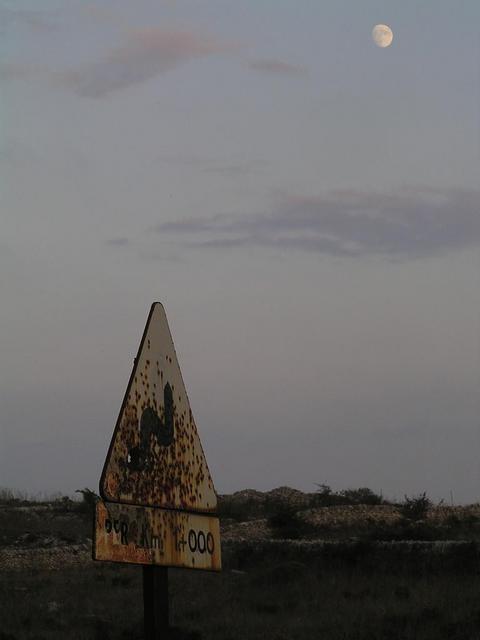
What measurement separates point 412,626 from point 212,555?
9.73 metres

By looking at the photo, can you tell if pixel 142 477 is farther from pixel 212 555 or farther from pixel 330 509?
pixel 330 509

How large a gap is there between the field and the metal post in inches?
351

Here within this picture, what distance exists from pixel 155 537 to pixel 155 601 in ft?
1.19

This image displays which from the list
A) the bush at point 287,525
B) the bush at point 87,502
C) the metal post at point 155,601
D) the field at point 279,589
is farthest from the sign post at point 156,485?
the bush at point 87,502

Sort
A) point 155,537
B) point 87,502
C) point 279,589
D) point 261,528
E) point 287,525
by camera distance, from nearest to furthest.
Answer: point 155,537 < point 279,589 < point 287,525 < point 261,528 < point 87,502

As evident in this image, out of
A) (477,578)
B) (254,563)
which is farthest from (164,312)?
(254,563)

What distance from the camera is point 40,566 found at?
20.4 metres

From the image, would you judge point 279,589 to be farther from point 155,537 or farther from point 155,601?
point 155,537

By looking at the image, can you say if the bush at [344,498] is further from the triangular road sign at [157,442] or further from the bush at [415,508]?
the triangular road sign at [157,442]

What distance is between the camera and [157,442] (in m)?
4.50

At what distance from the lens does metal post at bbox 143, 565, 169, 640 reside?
4.58 meters

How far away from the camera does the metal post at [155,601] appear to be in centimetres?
458

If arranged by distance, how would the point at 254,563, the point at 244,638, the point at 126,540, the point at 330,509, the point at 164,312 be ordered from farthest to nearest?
the point at 330,509 → the point at 254,563 → the point at 244,638 → the point at 164,312 → the point at 126,540

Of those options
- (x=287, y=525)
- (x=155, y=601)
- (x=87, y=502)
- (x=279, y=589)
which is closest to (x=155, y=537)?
(x=155, y=601)
